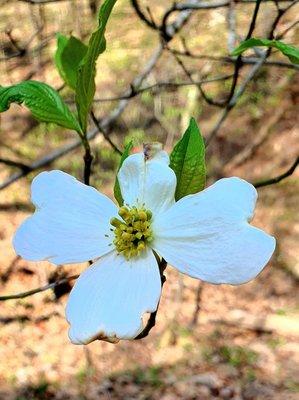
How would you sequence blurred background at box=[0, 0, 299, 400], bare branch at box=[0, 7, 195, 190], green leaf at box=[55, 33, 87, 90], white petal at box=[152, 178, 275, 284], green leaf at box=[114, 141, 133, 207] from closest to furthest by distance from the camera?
white petal at box=[152, 178, 275, 284] < green leaf at box=[114, 141, 133, 207] < green leaf at box=[55, 33, 87, 90] < bare branch at box=[0, 7, 195, 190] < blurred background at box=[0, 0, 299, 400]

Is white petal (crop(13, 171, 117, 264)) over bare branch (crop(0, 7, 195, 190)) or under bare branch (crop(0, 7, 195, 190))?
over

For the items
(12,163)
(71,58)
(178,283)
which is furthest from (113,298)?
(178,283)

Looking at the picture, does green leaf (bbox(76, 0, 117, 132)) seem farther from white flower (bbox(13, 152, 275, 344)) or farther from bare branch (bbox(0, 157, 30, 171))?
bare branch (bbox(0, 157, 30, 171))

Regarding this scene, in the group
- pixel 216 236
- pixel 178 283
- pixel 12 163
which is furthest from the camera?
pixel 178 283

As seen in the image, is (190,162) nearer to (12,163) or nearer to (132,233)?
(132,233)

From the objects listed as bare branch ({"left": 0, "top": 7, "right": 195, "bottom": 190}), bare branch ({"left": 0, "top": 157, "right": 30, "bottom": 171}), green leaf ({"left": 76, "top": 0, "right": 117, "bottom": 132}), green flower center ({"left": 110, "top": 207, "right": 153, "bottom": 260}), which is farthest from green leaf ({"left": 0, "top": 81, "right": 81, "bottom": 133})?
bare branch ({"left": 0, "top": 7, "right": 195, "bottom": 190})

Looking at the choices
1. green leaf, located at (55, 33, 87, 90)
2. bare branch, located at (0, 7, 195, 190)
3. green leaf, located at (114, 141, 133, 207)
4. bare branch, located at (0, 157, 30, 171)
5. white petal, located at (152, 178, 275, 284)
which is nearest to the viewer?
white petal, located at (152, 178, 275, 284)

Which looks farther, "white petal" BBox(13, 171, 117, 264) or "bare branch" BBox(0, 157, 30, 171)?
"bare branch" BBox(0, 157, 30, 171)
